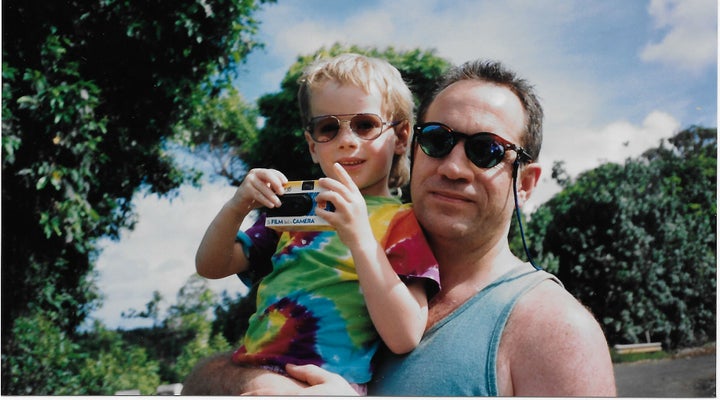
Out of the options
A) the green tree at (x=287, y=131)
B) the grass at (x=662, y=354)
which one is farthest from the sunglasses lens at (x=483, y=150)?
the grass at (x=662, y=354)

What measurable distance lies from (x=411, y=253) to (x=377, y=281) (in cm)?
15

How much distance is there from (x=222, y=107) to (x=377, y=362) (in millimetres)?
6987

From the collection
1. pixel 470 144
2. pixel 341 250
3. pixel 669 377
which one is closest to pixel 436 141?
pixel 470 144

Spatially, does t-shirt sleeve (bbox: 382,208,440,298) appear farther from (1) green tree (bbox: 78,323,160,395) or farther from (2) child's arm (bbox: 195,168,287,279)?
(1) green tree (bbox: 78,323,160,395)

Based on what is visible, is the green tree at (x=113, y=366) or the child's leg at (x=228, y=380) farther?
the green tree at (x=113, y=366)

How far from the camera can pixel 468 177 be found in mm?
1415

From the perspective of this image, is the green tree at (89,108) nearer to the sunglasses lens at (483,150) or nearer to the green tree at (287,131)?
the green tree at (287,131)

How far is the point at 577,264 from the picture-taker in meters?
8.24

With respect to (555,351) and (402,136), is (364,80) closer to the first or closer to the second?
(402,136)

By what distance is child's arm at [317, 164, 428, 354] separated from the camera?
50.2 inches

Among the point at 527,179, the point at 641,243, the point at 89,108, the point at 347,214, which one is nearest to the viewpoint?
the point at 347,214

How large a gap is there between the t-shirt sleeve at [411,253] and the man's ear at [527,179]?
0.27 metres

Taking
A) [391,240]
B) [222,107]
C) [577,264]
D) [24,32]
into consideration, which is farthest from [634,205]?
[391,240]

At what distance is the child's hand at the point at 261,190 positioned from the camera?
4.78ft
